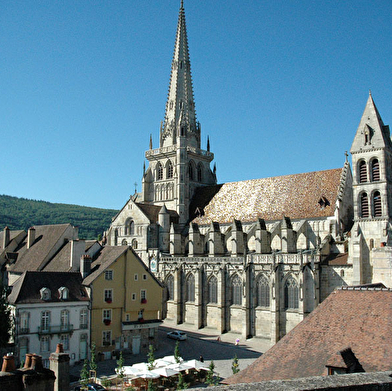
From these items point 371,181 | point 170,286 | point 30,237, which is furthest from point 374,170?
point 30,237

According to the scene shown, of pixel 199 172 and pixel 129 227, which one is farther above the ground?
pixel 199 172

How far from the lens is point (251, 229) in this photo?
172 feet

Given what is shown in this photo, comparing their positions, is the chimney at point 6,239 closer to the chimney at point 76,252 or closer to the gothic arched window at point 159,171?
the chimney at point 76,252

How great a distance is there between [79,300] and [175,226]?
24143 mm

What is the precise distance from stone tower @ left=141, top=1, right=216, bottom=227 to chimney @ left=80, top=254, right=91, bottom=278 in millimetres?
24954

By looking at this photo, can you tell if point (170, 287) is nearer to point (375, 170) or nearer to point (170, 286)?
point (170, 286)

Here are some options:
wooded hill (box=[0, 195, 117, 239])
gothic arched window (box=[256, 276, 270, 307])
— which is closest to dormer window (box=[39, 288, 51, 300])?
gothic arched window (box=[256, 276, 270, 307])

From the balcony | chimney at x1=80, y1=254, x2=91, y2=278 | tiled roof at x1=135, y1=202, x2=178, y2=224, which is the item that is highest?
tiled roof at x1=135, y1=202, x2=178, y2=224

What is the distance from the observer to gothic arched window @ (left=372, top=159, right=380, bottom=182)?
44.0 m

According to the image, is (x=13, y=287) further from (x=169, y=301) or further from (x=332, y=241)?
(x=332, y=241)

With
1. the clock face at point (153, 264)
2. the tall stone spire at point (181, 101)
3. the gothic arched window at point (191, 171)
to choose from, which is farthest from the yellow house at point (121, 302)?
the tall stone spire at point (181, 101)

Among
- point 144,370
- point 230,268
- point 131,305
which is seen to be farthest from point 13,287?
point 230,268

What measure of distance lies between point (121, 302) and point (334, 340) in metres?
24.6

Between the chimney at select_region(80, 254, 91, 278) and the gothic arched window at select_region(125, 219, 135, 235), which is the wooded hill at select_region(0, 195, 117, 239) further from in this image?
the chimney at select_region(80, 254, 91, 278)
